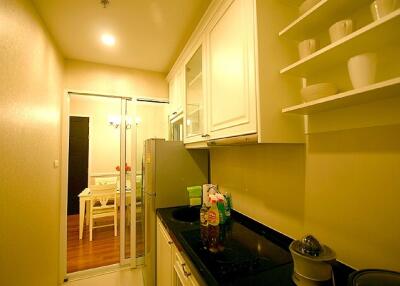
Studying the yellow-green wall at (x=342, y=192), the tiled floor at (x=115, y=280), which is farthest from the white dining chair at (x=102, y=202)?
the yellow-green wall at (x=342, y=192)

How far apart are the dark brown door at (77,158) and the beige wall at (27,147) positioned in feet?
7.52

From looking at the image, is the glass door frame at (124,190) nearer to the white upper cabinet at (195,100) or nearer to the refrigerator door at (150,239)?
the refrigerator door at (150,239)

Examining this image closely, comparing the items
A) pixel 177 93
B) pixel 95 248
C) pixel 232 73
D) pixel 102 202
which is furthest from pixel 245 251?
pixel 102 202

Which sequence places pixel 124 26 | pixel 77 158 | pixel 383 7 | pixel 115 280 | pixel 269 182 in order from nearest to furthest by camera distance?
pixel 383 7, pixel 269 182, pixel 124 26, pixel 115 280, pixel 77 158

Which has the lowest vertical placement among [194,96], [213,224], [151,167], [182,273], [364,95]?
[182,273]

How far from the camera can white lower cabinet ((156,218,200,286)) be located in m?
1.04

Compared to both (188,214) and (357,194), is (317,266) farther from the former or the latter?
(188,214)

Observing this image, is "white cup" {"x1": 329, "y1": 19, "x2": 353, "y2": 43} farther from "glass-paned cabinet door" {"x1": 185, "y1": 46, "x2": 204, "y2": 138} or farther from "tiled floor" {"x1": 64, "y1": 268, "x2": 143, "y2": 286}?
"tiled floor" {"x1": 64, "y1": 268, "x2": 143, "y2": 286}

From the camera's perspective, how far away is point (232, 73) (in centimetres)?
113

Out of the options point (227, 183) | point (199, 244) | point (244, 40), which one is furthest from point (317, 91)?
point (227, 183)

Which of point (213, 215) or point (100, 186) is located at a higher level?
point (213, 215)

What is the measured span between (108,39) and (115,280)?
2.54 metres

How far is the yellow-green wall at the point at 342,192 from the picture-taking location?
28.2 inches

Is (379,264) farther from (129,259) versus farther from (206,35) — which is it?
(129,259)
